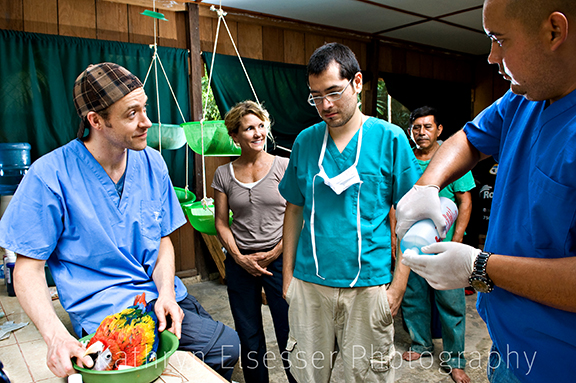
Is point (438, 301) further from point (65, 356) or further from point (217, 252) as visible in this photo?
point (217, 252)

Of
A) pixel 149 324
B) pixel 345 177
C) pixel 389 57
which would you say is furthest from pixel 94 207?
pixel 389 57

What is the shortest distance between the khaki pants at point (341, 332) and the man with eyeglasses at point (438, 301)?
1.20 m

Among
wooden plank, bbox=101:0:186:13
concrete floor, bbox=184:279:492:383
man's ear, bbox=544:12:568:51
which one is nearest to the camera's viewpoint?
man's ear, bbox=544:12:568:51

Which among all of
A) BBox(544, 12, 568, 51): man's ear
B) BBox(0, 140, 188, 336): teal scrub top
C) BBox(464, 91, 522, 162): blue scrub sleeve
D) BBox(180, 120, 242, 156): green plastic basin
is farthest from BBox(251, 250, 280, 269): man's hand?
BBox(544, 12, 568, 51): man's ear

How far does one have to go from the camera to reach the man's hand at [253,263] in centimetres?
219

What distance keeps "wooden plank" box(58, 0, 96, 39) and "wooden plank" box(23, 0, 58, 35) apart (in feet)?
0.15

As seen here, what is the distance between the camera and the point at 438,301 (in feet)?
8.60

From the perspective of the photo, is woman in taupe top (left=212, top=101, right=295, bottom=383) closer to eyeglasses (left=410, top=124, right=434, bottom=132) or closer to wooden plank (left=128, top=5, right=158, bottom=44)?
eyeglasses (left=410, top=124, right=434, bottom=132)

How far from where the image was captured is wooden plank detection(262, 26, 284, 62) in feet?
15.1

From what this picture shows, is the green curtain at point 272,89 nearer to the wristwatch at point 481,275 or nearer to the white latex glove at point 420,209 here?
the white latex glove at point 420,209

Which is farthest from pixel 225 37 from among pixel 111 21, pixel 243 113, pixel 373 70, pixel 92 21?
pixel 243 113

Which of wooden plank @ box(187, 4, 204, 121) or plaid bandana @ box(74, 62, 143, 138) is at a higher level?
wooden plank @ box(187, 4, 204, 121)

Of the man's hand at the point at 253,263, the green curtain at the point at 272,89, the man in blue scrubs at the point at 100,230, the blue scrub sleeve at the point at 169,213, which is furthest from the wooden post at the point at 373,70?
the man in blue scrubs at the point at 100,230

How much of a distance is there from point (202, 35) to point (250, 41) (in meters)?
0.55
